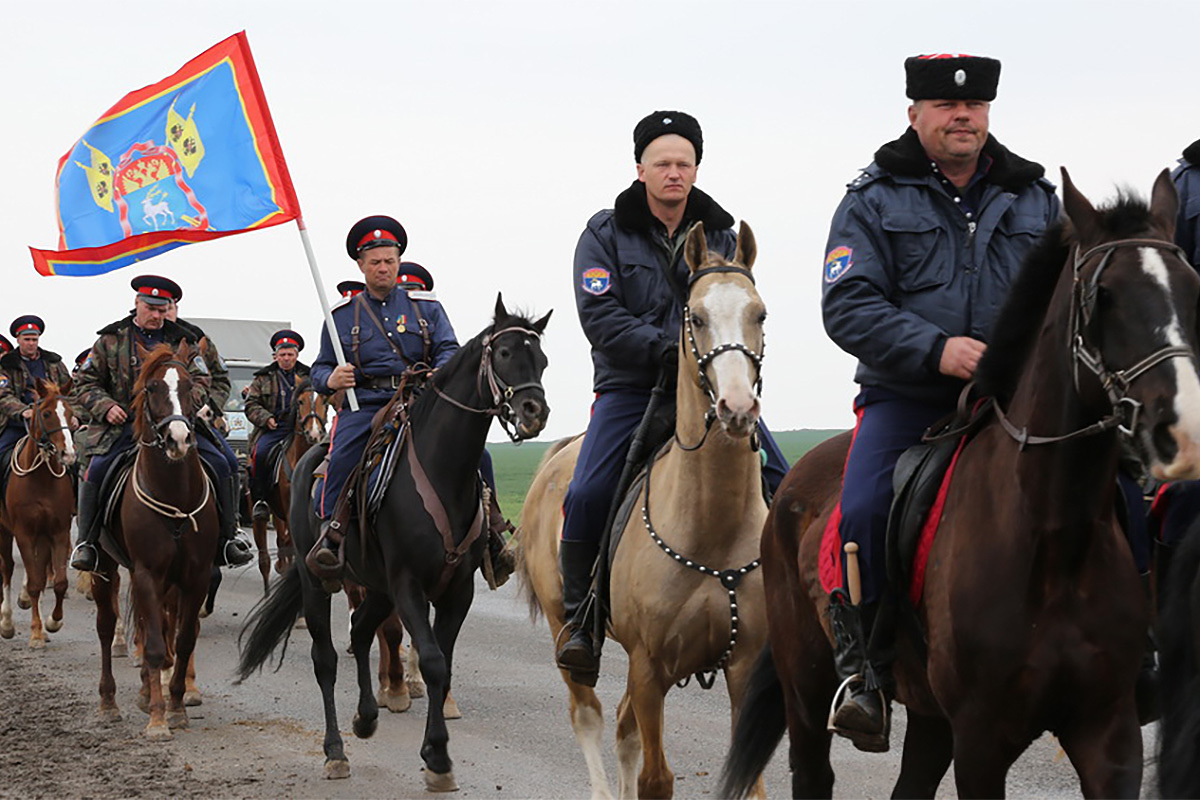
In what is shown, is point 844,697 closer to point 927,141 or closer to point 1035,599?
point 1035,599

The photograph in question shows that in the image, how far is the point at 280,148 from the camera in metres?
12.2

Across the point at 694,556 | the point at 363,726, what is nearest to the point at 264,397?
the point at 363,726

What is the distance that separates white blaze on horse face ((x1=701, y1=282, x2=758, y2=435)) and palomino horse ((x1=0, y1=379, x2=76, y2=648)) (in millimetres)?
11170

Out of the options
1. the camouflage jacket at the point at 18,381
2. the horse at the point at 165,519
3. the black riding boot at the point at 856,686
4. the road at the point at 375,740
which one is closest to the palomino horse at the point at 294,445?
the camouflage jacket at the point at 18,381

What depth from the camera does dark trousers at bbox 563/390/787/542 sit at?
7.50 meters

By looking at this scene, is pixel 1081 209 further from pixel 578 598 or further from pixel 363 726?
pixel 363 726

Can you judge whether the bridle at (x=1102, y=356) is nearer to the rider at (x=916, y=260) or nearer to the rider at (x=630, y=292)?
the rider at (x=916, y=260)

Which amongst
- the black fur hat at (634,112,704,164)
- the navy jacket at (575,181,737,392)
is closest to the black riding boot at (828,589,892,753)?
the navy jacket at (575,181,737,392)

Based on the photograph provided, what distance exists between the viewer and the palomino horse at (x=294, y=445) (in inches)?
671

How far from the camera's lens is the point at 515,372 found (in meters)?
9.05

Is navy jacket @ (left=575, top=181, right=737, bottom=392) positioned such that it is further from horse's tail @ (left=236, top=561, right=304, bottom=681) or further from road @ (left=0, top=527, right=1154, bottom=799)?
Result: horse's tail @ (left=236, top=561, right=304, bottom=681)

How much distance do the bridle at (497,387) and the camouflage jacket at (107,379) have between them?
3.33 m

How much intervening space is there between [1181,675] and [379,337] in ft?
21.4

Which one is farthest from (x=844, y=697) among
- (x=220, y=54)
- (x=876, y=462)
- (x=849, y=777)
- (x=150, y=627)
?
(x=220, y=54)
